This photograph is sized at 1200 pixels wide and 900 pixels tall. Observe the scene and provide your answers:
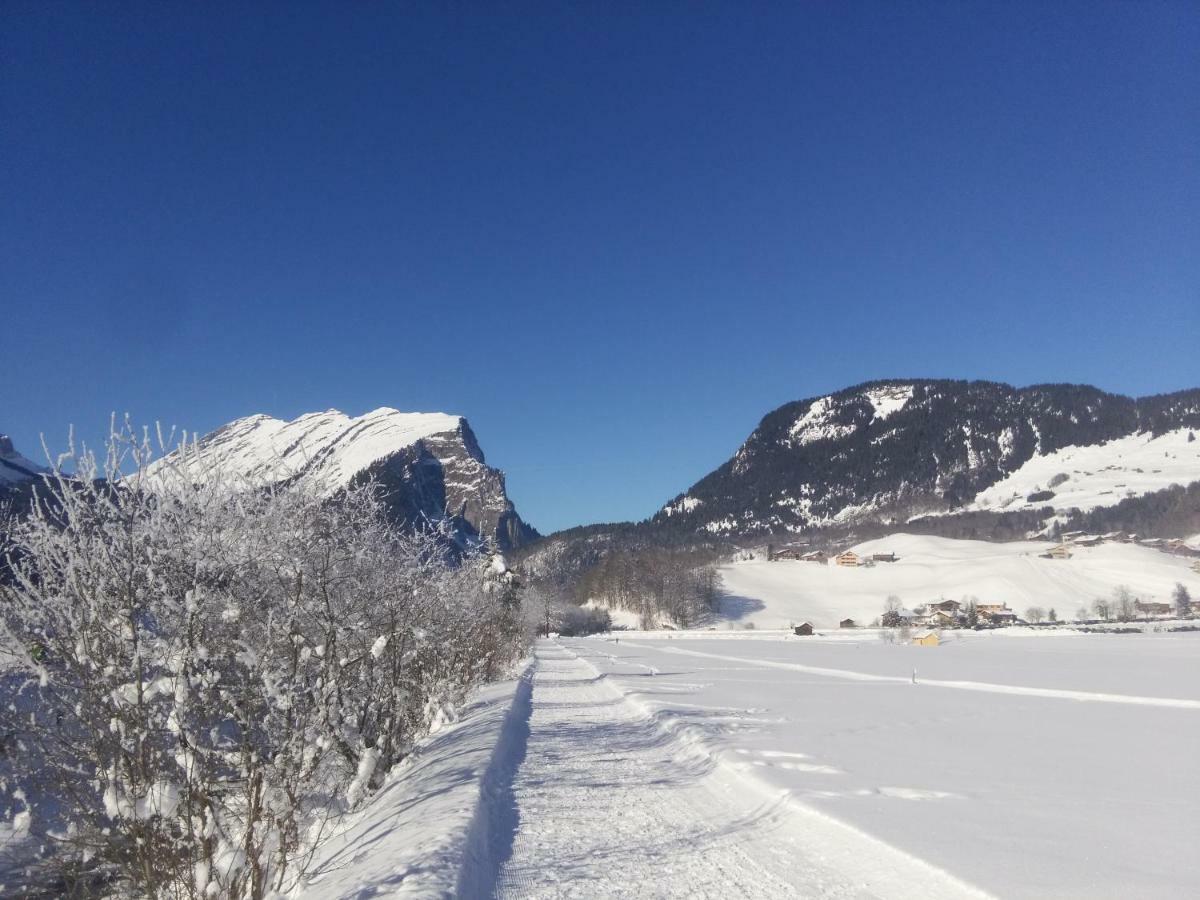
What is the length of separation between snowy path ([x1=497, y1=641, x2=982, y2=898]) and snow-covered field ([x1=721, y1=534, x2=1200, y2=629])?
363 ft

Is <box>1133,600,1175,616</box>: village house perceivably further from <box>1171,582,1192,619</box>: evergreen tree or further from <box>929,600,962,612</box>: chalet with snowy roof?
<box>929,600,962,612</box>: chalet with snowy roof

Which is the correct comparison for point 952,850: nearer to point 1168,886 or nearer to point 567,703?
point 1168,886

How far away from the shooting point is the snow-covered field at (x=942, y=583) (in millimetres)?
121688

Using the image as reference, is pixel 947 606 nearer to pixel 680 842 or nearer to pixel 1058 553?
pixel 1058 553

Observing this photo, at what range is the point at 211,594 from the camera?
601cm

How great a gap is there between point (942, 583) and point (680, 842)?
14628cm

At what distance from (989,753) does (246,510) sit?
1067cm

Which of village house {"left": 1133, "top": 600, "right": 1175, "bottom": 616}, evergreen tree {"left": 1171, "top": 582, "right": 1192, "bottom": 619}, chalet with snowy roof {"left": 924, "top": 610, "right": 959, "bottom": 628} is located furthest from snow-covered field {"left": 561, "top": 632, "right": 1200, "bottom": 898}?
village house {"left": 1133, "top": 600, "right": 1175, "bottom": 616}

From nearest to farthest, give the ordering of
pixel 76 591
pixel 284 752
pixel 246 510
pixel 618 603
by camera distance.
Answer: pixel 76 591
pixel 284 752
pixel 246 510
pixel 618 603

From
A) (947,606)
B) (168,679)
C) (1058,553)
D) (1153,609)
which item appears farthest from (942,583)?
(168,679)

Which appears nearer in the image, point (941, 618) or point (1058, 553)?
point (941, 618)

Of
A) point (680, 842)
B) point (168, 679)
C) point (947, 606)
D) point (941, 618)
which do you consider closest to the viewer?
point (168, 679)

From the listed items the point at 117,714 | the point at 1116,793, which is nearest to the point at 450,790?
the point at 117,714

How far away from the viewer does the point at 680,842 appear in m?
6.94
